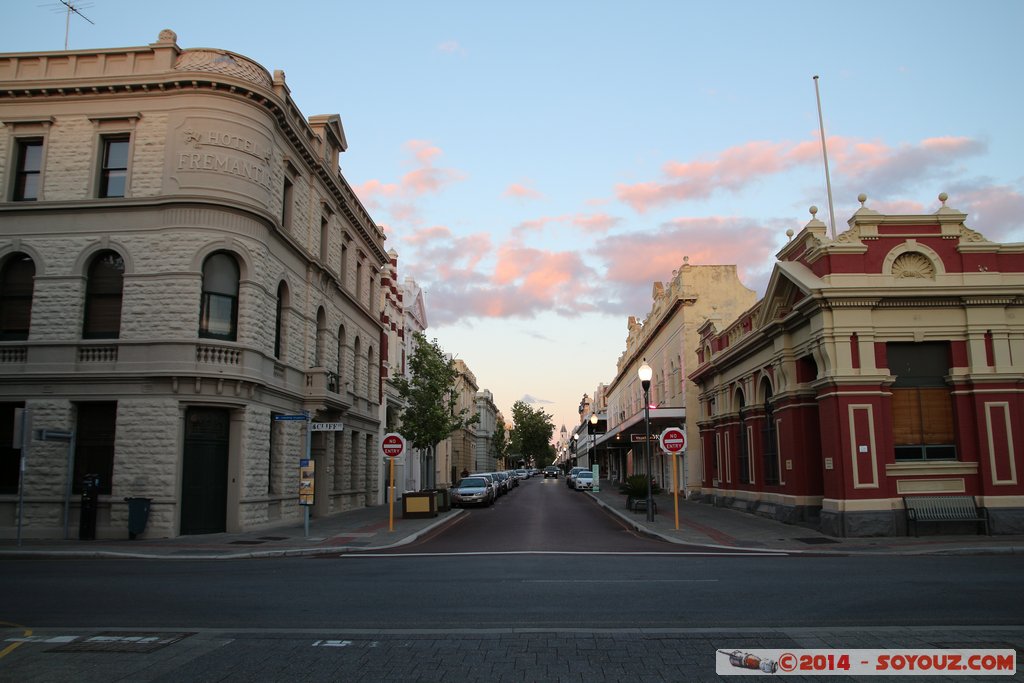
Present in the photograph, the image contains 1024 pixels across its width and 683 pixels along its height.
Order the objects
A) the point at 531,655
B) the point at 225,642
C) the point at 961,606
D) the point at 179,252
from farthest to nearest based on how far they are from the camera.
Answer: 1. the point at 179,252
2. the point at 961,606
3. the point at 225,642
4. the point at 531,655

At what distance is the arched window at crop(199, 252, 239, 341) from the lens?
71.1 feet

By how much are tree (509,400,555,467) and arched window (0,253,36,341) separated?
384 ft

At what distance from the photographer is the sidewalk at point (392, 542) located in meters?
16.8

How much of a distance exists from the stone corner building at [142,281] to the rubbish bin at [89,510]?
0.55 meters

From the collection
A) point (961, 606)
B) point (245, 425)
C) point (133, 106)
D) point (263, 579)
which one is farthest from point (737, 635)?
point (133, 106)

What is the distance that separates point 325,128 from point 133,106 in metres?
8.48

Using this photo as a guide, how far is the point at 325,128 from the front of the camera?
29625mm

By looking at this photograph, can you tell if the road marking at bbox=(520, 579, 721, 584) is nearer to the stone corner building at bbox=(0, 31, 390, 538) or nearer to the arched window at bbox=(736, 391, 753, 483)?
the stone corner building at bbox=(0, 31, 390, 538)

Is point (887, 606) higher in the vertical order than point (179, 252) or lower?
lower

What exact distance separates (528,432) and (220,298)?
119m

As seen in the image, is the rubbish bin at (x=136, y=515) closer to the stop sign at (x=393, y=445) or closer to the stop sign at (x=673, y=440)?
the stop sign at (x=393, y=445)

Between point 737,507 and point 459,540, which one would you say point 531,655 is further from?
point 737,507

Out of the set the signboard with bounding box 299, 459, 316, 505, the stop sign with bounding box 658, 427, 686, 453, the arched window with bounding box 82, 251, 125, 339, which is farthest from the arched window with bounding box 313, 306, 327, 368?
the stop sign with bounding box 658, 427, 686, 453

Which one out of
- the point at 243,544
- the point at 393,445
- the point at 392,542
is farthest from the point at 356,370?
the point at 243,544
